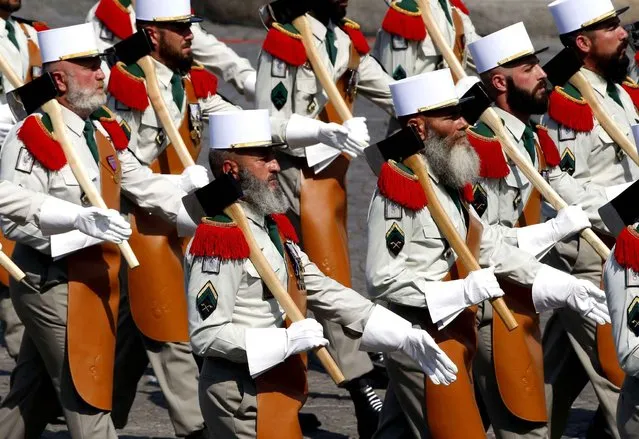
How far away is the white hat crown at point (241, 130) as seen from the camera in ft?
30.2

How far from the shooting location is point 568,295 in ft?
32.0

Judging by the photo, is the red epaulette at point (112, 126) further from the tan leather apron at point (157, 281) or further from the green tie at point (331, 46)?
the green tie at point (331, 46)

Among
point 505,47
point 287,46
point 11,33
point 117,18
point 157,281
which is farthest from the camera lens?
point 117,18

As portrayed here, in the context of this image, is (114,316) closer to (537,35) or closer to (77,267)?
(77,267)

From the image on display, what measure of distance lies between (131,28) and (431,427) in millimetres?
4542

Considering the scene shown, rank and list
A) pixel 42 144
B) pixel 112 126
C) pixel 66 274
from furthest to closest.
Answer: pixel 112 126
pixel 66 274
pixel 42 144

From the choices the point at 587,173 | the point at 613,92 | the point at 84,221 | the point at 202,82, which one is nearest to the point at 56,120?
the point at 84,221

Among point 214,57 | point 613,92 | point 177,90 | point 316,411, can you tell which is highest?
point 613,92

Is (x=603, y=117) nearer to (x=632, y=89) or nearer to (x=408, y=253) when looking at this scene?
(x=632, y=89)

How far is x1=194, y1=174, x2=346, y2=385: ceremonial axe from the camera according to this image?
8.88 metres

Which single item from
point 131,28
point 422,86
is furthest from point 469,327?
point 131,28

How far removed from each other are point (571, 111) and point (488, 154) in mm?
1060

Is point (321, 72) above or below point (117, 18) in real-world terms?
above

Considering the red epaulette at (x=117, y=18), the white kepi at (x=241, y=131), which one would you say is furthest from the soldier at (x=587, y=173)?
the red epaulette at (x=117, y=18)
